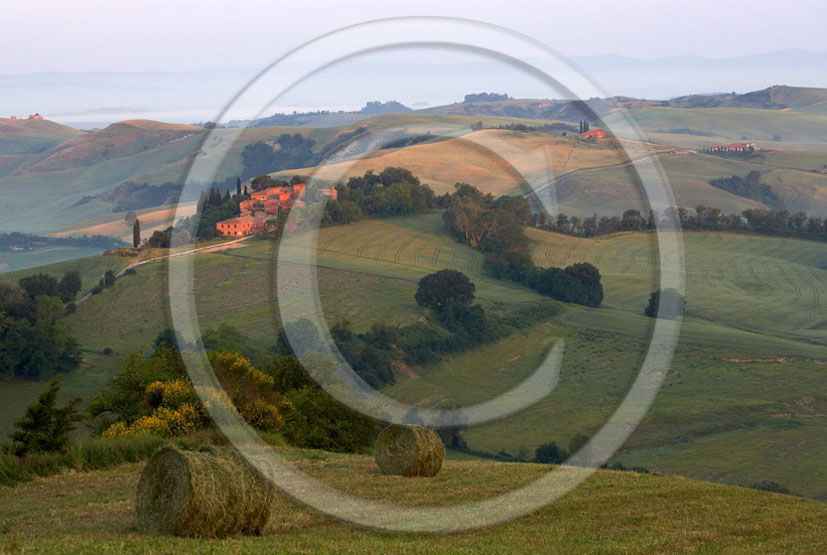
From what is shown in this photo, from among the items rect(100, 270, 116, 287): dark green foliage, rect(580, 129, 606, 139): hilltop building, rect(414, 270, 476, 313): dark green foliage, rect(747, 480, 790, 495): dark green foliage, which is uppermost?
rect(580, 129, 606, 139): hilltop building

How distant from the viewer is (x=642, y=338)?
7806cm

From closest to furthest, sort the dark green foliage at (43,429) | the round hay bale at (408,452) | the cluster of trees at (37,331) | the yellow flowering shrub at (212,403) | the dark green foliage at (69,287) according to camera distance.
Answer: the round hay bale at (408,452) → the dark green foliage at (43,429) → the yellow flowering shrub at (212,403) → the cluster of trees at (37,331) → the dark green foliage at (69,287)

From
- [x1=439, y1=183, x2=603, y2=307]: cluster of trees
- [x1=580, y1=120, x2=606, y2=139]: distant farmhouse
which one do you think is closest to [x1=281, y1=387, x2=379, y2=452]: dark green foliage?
[x1=439, y1=183, x2=603, y2=307]: cluster of trees

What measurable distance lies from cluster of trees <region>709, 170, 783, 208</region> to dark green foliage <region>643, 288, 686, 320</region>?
74.7 metres

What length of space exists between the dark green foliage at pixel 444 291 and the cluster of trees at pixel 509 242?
1314 cm

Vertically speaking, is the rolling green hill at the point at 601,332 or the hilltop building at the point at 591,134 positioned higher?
the hilltop building at the point at 591,134

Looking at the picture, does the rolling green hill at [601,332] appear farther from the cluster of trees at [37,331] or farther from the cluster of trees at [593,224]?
the cluster of trees at [593,224]

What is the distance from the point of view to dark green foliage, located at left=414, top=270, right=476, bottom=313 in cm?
8469

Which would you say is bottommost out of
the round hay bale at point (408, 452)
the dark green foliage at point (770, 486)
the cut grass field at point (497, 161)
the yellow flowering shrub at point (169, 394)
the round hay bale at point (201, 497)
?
the dark green foliage at point (770, 486)

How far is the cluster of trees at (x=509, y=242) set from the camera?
94.0m

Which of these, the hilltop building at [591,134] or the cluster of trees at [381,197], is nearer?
the cluster of trees at [381,197]

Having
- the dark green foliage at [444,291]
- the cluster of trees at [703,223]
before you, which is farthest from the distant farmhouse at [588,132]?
the dark green foliage at [444,291]

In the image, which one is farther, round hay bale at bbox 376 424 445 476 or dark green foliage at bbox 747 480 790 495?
dark green foliage at bbox 747 480 790 495

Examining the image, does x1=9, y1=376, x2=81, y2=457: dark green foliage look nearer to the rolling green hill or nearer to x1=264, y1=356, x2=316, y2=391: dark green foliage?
x1=264, y1=356, x2=316, y2=391: dark green foliage
